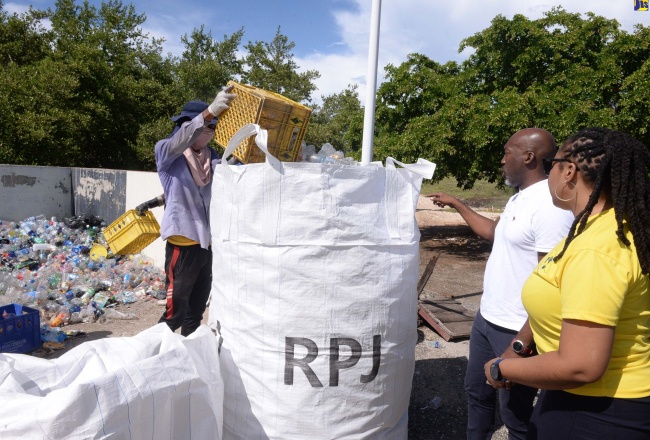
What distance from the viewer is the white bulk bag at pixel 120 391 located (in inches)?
57.7

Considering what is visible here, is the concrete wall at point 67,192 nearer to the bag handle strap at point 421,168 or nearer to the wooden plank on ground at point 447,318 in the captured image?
the wooden plank on ground at point 447,318

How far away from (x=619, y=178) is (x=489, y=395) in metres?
1.39

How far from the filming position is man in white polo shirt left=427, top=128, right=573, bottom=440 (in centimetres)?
221

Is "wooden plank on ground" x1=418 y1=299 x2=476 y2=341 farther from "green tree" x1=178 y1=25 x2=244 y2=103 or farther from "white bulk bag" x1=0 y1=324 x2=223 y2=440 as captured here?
"green tree" x1=178 y1=25 x2=244 y2=103

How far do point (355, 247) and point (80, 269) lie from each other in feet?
19.5

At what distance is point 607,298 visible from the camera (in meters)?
1.31

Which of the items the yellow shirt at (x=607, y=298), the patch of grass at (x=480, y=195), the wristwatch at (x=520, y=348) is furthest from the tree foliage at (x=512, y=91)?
the patch of grass at (x=480, y=195)

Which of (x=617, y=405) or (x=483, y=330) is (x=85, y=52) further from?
(x=617, y=405)

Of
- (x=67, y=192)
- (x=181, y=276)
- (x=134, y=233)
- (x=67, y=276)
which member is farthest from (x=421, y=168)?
(x=67, y=192)

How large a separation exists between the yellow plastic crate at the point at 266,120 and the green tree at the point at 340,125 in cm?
585

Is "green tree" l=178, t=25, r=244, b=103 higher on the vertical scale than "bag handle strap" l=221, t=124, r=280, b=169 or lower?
higher

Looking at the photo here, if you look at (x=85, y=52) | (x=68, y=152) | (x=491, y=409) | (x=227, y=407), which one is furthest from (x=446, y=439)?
(x=85, y=52)

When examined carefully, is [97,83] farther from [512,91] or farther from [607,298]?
[607,298]

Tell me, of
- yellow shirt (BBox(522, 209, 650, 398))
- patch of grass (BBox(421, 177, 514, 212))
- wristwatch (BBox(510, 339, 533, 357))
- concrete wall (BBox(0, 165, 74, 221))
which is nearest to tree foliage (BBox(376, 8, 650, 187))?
concrete wall (BBox(0, 165, 74, 221))
